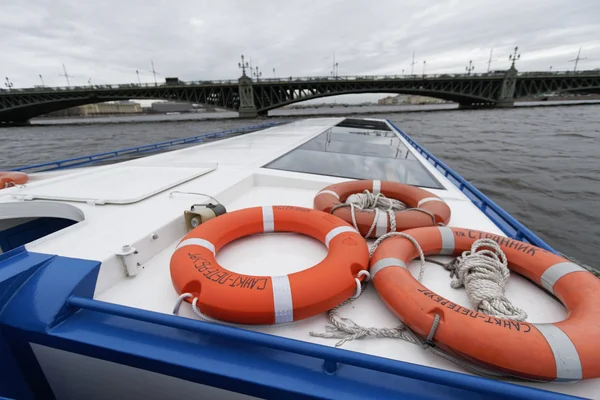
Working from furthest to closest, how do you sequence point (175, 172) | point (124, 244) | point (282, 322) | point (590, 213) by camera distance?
point (590, 213) → point (175, 172) → point (124, 244) → point (282, 322)

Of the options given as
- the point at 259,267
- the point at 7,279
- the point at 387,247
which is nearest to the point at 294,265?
the point at 259,267

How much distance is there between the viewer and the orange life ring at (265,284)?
129 cm

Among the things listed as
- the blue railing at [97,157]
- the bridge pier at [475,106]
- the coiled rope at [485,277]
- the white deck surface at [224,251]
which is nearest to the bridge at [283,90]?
the bridge pier at [475,106]

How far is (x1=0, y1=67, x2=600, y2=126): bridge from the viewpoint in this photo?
35219 mm

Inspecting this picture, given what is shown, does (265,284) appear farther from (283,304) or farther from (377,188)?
(377,188)

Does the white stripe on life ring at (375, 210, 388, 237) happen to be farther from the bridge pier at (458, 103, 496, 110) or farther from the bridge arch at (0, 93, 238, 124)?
the bridge pier at (458, 103, 496, 110)

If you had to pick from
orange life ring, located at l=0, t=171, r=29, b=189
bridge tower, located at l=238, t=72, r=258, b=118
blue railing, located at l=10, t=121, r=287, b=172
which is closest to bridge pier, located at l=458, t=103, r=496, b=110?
bridge tower, located at l=238, t=72, r=258, b=118

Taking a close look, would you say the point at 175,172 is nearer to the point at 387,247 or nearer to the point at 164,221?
the point at 164,221

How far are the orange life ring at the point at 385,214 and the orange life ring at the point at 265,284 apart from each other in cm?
39

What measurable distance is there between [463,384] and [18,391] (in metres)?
2.04

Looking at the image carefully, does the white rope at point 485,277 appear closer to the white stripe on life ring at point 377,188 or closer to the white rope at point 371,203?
the white rope at point 371,203

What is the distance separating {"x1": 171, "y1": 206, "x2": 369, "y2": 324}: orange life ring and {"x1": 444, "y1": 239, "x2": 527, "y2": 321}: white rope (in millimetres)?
568

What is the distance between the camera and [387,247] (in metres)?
1.70

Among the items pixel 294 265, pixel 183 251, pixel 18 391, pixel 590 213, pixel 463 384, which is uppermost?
pixel 183 251
